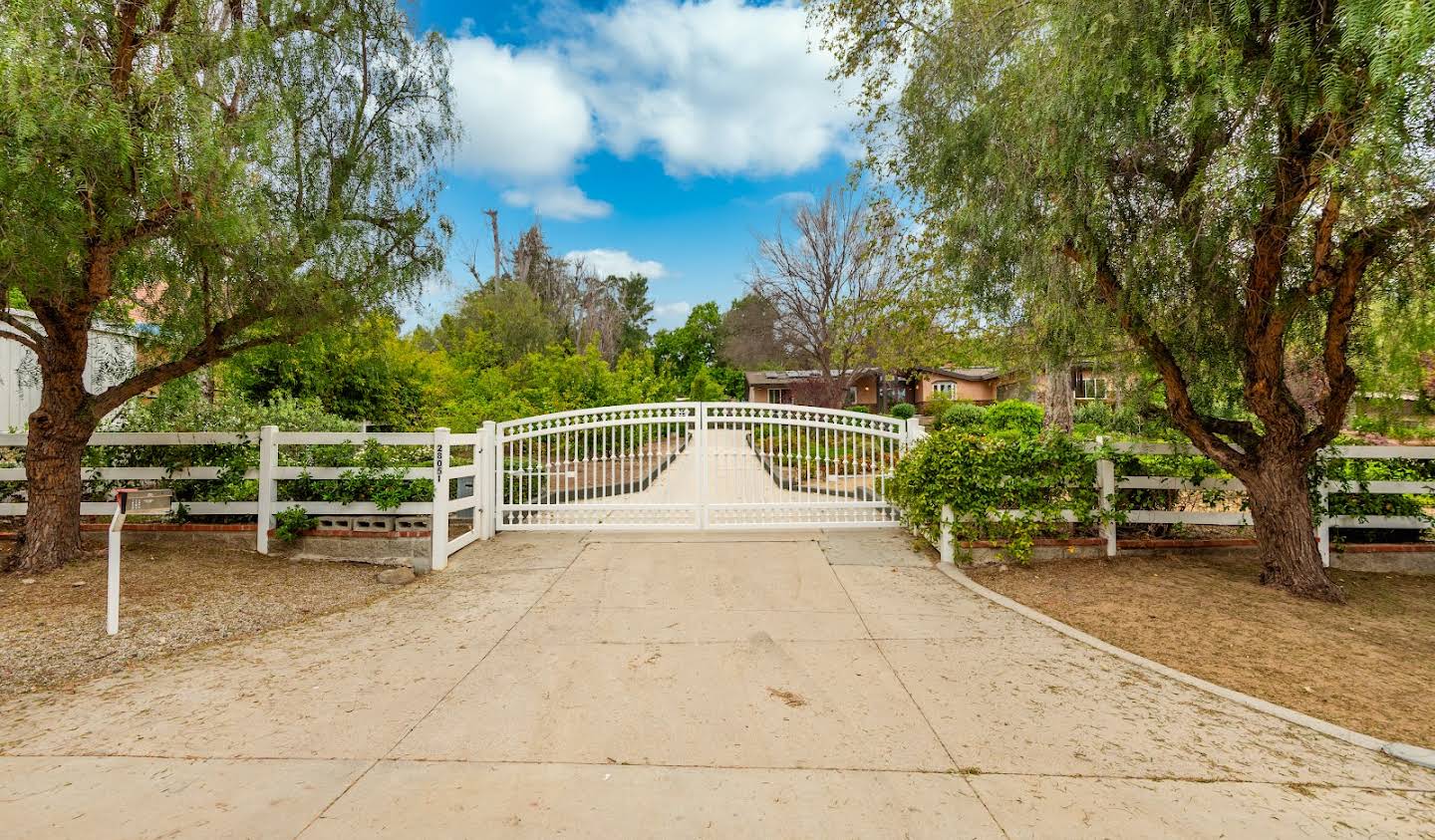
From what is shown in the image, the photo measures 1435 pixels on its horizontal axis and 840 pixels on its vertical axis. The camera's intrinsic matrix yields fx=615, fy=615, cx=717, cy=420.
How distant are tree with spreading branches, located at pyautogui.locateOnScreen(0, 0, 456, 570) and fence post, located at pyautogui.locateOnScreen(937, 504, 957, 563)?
19.8 feet

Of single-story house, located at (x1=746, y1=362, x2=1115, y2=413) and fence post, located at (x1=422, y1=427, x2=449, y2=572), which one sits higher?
single-story house, located at (x1=746, y1=362, x2=1115, y2=413)

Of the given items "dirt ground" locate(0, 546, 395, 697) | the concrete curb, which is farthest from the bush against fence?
"dirt ground" locate(0, 546, 395, 697)

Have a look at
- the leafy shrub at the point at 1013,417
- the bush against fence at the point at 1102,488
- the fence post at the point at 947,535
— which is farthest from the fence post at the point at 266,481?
the leafy shrub at the point at 1013,417

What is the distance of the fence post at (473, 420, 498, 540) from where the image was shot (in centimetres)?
743

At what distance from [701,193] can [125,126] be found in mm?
18733

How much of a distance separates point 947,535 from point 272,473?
7.16 metres

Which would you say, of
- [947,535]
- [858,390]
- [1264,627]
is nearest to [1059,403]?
[947,535]

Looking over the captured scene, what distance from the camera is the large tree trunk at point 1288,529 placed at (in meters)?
5.37

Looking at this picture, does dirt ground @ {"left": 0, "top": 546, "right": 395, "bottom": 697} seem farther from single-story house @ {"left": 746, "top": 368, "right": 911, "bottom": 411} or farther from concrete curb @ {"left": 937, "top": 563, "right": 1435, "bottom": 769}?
single-story house @ {"left": 746, "top": 368, "right": 911, "bottom": 411}

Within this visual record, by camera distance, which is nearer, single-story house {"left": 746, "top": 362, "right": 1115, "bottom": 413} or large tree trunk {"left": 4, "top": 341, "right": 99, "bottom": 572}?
large tree trunk {"left": 4, "top": 341, "right": 99, "bottom": 572}

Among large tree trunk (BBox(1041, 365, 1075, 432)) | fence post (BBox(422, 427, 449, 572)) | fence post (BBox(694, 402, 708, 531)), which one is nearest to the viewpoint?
fence post (BBox(422, 427, 449, 572))

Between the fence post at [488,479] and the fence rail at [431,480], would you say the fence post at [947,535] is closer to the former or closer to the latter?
the fence rail at [431,480]

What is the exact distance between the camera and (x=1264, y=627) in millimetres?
4672

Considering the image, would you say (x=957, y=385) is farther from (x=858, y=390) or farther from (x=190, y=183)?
(x=190, y=183)
